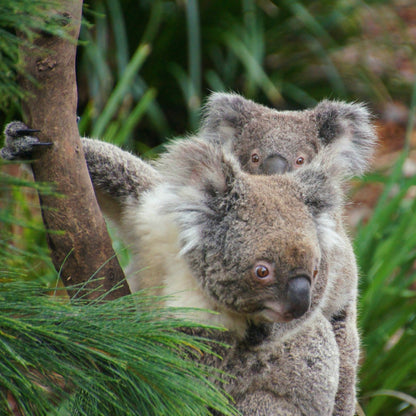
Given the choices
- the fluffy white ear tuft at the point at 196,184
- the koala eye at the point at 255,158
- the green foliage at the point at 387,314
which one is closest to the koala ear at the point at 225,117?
the koala eye at the point at 255,158

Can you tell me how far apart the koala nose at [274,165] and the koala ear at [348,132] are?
0.34 m

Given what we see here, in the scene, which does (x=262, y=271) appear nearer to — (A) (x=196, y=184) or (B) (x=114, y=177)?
(A) (x=196, y=184)

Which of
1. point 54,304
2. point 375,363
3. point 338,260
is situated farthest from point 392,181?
point 54,304

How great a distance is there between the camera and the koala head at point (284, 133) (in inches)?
124

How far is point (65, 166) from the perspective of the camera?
204 cm

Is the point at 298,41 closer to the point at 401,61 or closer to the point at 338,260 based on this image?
the point at 401,61

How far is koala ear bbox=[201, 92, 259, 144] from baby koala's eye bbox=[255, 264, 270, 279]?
4.76ft

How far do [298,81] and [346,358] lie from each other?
4424mm

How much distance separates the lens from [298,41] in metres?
6.97

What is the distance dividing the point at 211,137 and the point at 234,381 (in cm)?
155

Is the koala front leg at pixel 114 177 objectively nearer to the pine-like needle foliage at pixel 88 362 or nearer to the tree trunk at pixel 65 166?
the tree trunk at pixel 65 166

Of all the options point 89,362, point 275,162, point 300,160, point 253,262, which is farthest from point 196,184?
point 300,160

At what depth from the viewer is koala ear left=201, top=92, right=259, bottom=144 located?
3.43 m

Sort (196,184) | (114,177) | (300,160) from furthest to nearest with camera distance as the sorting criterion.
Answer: (300,160) → (114,177) → (196,184)
